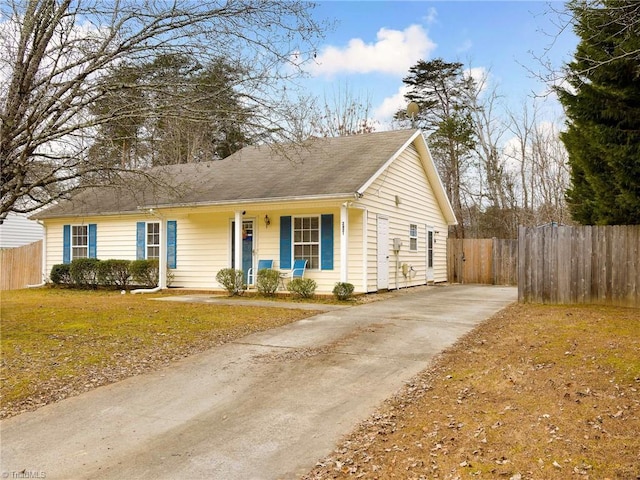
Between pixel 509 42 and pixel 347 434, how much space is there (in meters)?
10.2

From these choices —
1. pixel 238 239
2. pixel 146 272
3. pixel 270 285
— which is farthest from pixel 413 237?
pixel 146 272

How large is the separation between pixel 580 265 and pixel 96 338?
31.7ft

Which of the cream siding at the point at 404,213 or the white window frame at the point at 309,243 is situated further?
the cream siding at the point at 404,213

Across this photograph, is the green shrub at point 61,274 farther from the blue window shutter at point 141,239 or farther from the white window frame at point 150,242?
the white window frame at point 150,242

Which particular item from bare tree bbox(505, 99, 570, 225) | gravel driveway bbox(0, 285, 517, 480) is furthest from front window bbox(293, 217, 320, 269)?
bare tree bbox(505, 99, 570, 225)

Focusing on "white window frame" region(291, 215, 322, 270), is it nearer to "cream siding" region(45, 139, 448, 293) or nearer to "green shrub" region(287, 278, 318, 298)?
"cream siding" region(45, 139, 448, 293)

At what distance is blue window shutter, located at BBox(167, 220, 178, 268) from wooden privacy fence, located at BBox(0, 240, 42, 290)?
7138 mm

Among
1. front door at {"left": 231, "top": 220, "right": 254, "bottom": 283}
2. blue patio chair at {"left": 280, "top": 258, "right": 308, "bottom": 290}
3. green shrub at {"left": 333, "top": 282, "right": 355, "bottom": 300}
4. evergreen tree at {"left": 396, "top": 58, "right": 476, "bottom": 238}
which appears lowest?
green shrub at {"left": 333, "top": 282, "right": 355, "bottom": 300}

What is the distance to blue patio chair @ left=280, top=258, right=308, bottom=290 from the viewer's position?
554 inches

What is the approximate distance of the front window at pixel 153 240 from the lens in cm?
1720

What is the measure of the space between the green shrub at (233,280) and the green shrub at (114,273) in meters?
4.34

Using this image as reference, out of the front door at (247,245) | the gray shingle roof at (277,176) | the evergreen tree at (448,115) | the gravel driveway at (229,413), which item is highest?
the evergreen tree at (448,115)

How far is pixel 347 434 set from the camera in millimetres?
4320

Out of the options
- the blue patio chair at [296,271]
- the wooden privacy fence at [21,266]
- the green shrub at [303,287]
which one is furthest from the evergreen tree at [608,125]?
the wooden privacy fence at [21,266]
